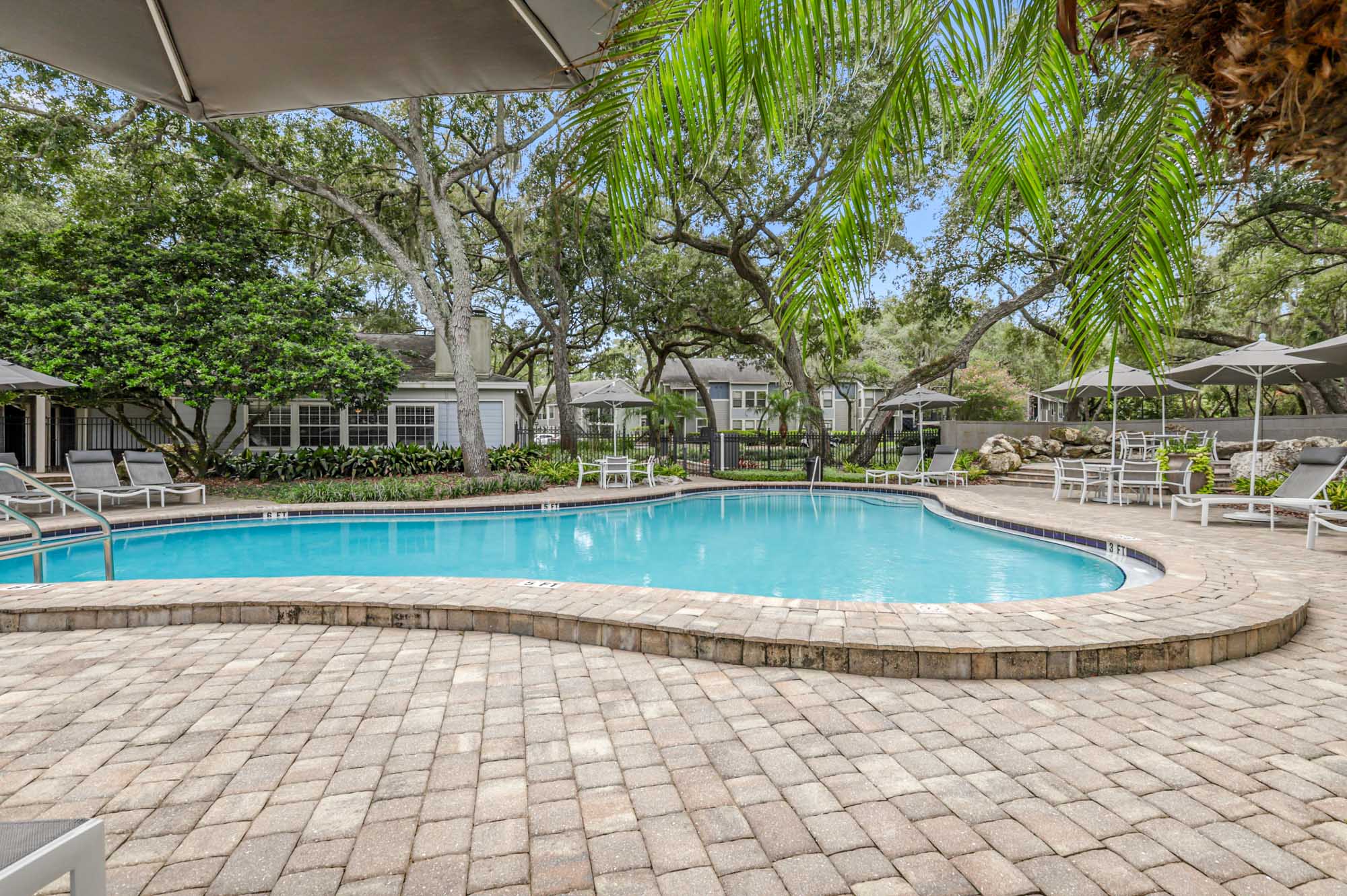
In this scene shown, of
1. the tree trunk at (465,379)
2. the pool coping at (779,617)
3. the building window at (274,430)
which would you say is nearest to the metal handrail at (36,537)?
the pool coping at (779,617)

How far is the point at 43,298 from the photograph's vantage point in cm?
1135

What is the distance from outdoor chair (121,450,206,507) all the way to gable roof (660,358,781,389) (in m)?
23.7

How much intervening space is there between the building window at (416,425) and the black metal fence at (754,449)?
7.22 feet

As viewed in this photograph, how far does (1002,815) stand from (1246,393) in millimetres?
33797

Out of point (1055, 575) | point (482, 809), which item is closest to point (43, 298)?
point (482, 809)

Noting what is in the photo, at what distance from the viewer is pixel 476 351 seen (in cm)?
1747

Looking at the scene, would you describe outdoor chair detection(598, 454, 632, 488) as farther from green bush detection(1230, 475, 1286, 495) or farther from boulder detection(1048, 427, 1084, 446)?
boulder detection(1048, 427, 1084, 446)

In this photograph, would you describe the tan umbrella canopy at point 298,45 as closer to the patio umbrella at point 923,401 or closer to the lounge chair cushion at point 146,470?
the lounge chair cushion at point 146,470

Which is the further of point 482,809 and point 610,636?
point 610,636

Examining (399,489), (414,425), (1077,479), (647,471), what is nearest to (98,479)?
(399,489)

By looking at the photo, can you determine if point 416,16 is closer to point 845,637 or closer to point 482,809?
point 482,809

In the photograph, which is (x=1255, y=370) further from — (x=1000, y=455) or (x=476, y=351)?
(x=476, y=351)

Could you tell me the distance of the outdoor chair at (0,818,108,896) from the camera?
0.90 metres

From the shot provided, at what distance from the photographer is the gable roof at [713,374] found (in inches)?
1334
